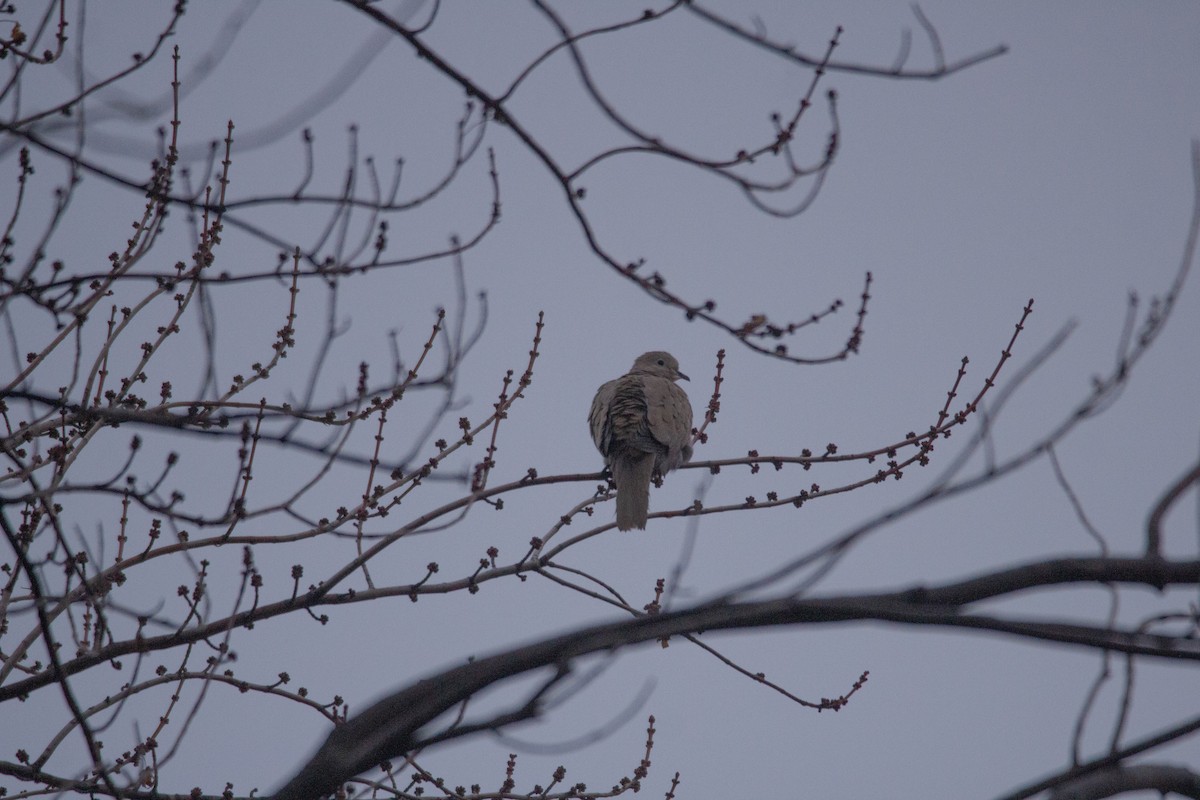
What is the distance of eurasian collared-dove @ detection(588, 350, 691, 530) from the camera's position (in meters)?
6.10

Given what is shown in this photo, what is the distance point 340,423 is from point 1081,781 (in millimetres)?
2225

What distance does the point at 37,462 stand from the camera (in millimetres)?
3691

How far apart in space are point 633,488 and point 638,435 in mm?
540

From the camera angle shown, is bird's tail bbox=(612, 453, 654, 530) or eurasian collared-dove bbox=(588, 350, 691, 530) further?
eurasian collared-dove bbox=(588, 350, 691, 530)

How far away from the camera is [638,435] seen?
21.6 ft

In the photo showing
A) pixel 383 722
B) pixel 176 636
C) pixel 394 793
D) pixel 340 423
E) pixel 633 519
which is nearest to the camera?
pixel 383 722

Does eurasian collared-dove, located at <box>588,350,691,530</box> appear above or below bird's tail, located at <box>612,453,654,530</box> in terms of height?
above

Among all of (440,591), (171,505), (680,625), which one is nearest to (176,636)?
(171,505)

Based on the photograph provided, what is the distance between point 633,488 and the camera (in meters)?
6.13

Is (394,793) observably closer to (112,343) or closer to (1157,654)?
(112,343)

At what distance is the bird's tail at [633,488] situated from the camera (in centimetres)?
573

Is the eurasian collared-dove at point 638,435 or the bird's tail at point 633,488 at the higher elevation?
the eurasian collared-dove at point 638,435

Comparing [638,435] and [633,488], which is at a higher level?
[638,435]

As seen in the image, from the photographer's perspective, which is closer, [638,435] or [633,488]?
[633,488]
